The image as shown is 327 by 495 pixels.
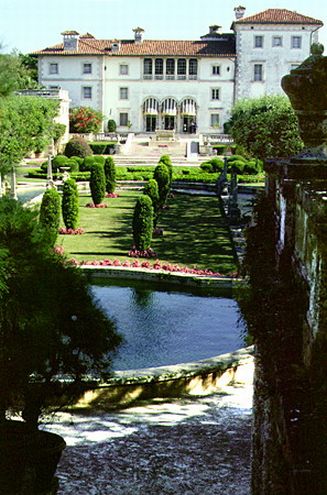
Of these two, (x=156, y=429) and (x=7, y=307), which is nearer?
(x=7, y=307)

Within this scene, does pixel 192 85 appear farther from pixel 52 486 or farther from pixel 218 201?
pixel 52 486

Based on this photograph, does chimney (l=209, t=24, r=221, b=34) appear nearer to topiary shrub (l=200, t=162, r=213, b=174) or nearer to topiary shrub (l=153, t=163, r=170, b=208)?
topiary shrub (l=200, t=162, r=213, b=174)

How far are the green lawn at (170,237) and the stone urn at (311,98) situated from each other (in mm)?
12476

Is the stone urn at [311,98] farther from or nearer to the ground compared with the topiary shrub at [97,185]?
farther from the ground

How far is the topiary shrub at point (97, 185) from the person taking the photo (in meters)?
28.8

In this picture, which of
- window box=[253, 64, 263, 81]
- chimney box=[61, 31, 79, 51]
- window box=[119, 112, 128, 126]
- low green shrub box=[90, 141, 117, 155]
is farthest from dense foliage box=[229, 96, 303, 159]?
chimney box=[61, 31, 79, 51]

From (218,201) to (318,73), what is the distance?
2776 centimetres

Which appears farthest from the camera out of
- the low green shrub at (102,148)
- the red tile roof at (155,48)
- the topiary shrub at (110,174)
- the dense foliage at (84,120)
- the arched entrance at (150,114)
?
the arched entrance at (150,114)

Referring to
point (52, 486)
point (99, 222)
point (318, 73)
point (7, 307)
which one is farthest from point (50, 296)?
point (99, 222)

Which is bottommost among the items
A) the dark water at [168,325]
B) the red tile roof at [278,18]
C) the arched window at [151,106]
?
the dark water at [168,325]

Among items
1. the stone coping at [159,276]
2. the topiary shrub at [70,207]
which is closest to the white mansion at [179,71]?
the topiary shrub at [70,207]

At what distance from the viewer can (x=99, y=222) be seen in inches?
978

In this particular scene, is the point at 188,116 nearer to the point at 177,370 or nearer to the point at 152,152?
the point at 152,152

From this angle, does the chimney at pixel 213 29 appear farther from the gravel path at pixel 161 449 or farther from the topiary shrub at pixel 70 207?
the gravel path at pixel 161 449
